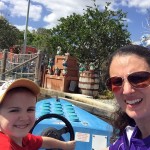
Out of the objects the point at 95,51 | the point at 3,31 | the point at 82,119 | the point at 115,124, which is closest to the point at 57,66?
the point at 95,51

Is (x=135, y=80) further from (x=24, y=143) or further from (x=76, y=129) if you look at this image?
(x=76, y=129)

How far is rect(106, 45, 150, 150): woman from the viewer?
5.35ft

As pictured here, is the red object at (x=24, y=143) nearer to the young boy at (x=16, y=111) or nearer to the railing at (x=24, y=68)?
the young boy at (x=16, y=111)

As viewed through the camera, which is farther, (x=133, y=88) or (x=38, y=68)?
(x=38, y=68)

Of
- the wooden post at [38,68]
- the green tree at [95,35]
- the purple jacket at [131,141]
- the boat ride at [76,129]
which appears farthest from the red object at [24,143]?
the green tree at [95,35]

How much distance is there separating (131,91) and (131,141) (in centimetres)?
30

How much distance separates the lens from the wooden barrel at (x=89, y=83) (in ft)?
39.6

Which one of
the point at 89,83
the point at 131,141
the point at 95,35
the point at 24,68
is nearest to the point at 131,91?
the point at 131,141

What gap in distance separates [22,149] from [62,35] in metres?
14.8

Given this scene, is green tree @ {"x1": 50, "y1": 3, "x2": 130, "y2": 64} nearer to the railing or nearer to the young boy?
the railing

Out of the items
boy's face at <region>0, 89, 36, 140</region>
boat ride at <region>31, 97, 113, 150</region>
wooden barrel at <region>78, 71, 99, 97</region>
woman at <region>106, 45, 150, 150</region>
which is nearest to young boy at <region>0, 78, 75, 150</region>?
boy's face at <region>0, 89, 36, 140</region>

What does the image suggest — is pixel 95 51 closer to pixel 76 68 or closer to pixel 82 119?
pixel 76 68

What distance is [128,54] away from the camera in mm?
1776

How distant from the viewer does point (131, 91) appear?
1659 mm
